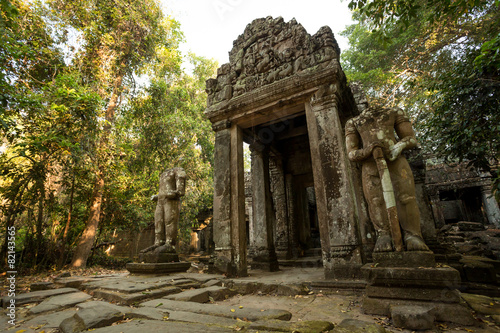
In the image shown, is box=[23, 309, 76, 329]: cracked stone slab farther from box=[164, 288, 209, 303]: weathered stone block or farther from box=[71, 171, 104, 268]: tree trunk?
box=[71, 171, 104, 268]: tree trunk

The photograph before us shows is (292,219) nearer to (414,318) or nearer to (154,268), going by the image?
(154,268)

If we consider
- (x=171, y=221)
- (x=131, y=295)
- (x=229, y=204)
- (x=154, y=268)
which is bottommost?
(x=131, y=295)

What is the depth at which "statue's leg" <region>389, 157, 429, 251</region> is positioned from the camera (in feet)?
10.1

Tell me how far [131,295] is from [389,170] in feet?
12.9

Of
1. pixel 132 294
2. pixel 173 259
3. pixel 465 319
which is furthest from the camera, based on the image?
pixel 173 259

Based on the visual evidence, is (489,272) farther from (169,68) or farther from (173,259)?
(169,68)

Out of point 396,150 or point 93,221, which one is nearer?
point 396,150

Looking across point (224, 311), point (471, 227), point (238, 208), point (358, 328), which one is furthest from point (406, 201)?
point (471, 227)

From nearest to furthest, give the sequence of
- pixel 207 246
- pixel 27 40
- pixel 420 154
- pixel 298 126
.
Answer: pixel 420 154 → pixel 27 40 → pixel 298 126 → pixel 207 246

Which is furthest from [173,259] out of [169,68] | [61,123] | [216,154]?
[169,68]

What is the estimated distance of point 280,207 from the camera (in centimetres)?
838

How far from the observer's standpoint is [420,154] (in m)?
6.73

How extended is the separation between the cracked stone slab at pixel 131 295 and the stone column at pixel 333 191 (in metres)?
2.64

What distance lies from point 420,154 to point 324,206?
13.7 feet
